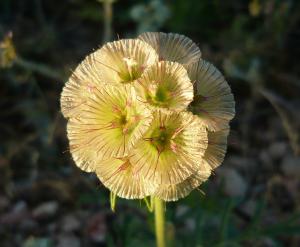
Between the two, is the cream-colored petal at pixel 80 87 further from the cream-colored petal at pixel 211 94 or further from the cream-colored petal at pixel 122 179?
the cream-colored petal at pixel 211 94

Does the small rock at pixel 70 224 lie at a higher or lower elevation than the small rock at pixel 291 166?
lower

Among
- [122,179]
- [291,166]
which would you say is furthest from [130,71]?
[291,166]

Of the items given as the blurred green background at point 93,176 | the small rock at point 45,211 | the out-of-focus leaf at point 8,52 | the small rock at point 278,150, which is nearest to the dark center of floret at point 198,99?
the blurred green background at point 93,176

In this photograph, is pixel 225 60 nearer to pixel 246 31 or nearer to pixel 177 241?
pixel 246 31

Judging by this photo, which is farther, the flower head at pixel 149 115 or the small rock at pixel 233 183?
the small rock at pixel 233 183

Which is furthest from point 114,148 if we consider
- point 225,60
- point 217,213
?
point 225,60
